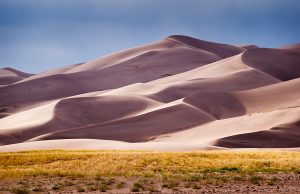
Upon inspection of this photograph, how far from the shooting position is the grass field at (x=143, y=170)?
67.9ft

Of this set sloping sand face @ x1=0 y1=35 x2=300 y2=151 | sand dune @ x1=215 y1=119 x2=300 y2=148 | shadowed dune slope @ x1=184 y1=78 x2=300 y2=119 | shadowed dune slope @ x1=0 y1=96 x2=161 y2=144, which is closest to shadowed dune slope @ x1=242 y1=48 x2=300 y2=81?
sloping sand face @ x1=0 y1=35 x2=300 y2=151

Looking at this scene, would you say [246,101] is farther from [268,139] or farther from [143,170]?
[143,170]

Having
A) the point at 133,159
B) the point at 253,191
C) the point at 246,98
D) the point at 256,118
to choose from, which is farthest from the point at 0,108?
the point at 253,191

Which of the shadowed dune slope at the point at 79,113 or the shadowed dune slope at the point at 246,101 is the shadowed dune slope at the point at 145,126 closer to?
the shadowed dune slope at the point at 246,101

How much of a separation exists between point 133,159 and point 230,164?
550 cm

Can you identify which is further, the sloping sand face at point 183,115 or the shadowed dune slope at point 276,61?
the shadowed dune slope at point 276,61

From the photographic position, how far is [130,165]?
27203 mm

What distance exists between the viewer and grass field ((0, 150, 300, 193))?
20703mm

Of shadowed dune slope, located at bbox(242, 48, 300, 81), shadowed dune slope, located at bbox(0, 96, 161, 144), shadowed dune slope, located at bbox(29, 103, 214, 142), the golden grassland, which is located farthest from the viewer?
shadowed dune slope, located at bbox(242, 48, 300, 81)

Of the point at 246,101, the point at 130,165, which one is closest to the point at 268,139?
the point at 246,101

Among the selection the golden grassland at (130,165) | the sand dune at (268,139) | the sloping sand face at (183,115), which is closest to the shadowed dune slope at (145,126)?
the sloping sand face at (183,115)

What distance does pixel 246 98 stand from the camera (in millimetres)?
111312

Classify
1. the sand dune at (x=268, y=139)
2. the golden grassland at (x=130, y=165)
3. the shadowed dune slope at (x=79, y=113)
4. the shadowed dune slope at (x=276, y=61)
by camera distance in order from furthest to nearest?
the shadowed dune slope at (x=276, y=61), the shadowed dune slope at (x=79, y=113), the sand dune at (x=268, y=139), the golden grassland at (x=130, y=165)

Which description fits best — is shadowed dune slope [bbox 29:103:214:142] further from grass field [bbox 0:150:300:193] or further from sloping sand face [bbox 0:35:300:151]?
grass field [bbox 0:150:300:193]
